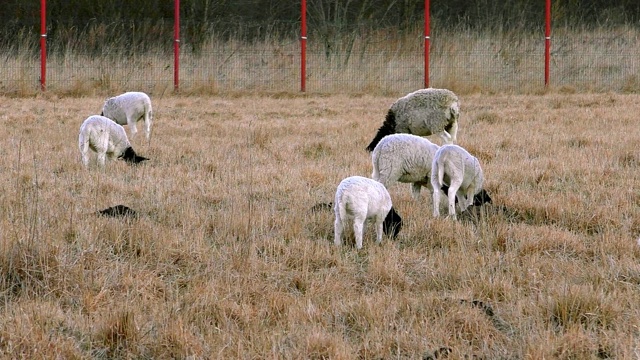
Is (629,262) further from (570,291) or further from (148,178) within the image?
(148,178)

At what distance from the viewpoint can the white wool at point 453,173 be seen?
6.54 meters

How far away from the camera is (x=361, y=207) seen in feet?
17.8

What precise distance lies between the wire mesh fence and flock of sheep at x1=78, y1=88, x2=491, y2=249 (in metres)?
7.47

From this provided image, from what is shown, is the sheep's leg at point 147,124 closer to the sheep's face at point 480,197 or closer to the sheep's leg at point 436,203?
the sheep's face at point 480,197

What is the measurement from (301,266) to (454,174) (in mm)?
1823

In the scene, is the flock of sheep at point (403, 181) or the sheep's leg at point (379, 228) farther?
the sheep's leg at point (379, 228)

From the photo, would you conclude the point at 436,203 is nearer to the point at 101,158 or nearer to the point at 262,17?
the point at 101,158

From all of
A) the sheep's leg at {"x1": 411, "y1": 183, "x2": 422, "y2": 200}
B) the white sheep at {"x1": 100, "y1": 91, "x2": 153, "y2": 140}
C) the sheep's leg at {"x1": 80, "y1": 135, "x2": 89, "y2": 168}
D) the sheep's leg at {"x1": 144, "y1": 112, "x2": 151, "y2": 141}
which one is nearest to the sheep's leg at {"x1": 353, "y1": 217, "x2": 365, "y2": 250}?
the sheep's leg at {"x1": 411, "y1": 183, "x2": 422, "y2": 200}

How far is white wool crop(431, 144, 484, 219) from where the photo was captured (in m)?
6.54

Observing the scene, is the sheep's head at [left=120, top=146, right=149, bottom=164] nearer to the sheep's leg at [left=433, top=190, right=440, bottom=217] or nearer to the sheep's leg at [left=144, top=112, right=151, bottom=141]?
the sheep's leg at [left=144, top=112, right=151, bottom=141]

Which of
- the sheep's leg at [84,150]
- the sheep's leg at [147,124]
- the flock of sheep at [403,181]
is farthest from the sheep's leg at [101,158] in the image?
the flock of sheep at [403,181]

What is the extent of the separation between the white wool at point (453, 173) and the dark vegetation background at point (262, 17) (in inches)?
551

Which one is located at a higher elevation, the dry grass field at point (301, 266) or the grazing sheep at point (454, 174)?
the grazing sheep at point (454, 174)

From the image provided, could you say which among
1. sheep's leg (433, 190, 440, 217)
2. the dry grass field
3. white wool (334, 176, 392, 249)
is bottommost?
the dry grass field
